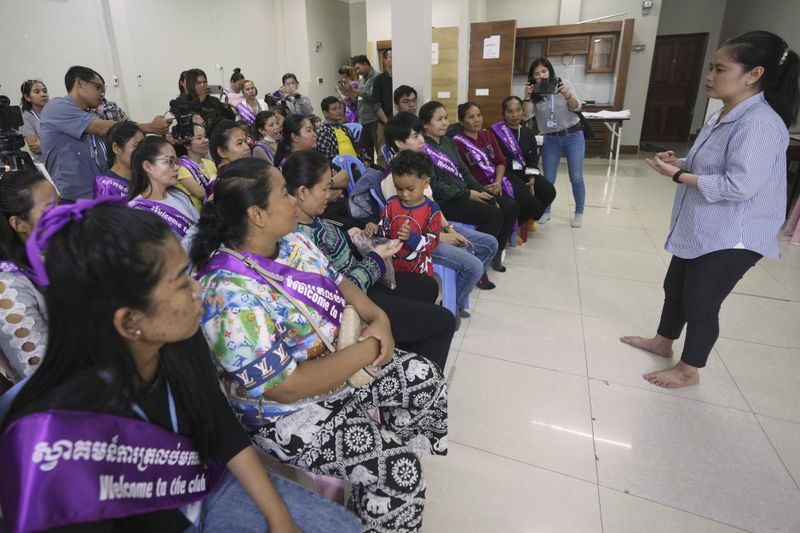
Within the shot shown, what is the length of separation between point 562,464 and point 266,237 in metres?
1.28

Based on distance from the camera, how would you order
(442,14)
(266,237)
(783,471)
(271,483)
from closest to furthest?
(271,483) → (266,237) → (783,471) → (442,14)

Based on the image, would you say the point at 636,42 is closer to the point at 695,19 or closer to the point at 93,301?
the point at 695,19

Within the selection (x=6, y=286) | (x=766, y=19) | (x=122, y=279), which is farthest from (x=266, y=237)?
(x=766, y=19)

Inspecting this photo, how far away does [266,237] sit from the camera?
118 centimetres

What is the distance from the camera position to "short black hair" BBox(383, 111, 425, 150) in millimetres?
2666

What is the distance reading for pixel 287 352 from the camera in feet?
3.66

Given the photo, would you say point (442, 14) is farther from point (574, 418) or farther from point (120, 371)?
point (120, 371)

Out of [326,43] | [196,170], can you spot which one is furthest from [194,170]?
[326,43]

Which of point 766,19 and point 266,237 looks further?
point 766,19

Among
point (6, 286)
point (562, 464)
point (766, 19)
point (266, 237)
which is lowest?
point (562, 464)

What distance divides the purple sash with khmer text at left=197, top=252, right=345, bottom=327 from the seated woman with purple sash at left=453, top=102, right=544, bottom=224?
91.1 inches

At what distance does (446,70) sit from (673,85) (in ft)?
17.5

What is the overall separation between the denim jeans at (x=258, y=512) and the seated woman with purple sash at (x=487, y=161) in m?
2.70

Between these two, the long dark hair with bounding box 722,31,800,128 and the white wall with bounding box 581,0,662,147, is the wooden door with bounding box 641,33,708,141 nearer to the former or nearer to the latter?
the white wall with bounding box 581,0,662,147
